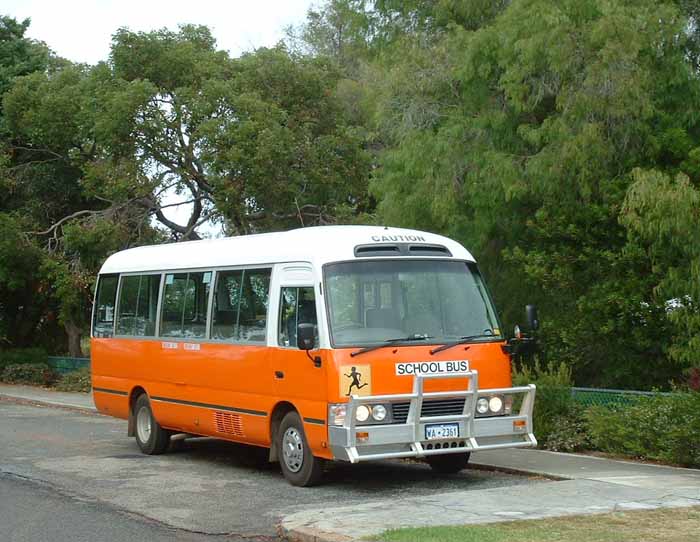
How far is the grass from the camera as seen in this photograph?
8906 mm

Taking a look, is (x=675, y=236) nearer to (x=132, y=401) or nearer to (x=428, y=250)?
(x=428, y=250)

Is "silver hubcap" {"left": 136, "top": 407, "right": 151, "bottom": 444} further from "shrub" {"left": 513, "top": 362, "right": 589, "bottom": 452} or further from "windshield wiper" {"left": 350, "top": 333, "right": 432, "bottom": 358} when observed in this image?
"windshield wiper" {"left": 350, "top": 333, "right": 432, "bottom": 358}

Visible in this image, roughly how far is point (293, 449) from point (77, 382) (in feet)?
65.7

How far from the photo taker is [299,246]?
13117 mm

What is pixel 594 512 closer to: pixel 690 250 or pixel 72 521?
pixel 72 521

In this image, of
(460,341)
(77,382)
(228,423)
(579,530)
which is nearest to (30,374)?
(77,382)

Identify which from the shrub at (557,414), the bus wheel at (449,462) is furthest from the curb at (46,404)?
the bus wheel at (449,462)

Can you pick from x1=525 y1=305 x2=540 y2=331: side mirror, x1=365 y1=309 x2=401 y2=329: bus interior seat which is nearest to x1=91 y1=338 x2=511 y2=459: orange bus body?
x1=365 y1=309 x2=401 y2=329: bus interior seat

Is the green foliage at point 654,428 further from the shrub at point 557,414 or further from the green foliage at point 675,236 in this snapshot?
the green foliage at point 675,236

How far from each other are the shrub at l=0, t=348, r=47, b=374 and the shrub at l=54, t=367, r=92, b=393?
3.26m

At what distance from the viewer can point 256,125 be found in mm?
26062

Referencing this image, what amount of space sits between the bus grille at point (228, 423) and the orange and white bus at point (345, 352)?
0.09 feet

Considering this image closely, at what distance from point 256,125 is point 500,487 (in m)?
15.5

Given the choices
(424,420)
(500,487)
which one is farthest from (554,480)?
(424,420)
